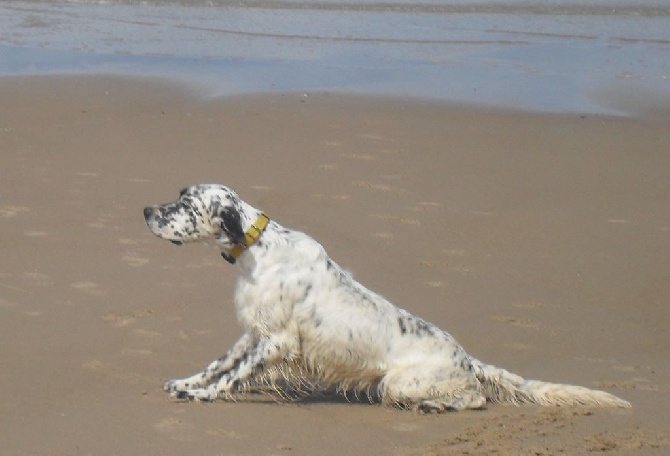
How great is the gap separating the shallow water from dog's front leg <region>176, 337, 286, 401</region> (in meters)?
9.28

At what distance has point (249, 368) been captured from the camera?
6.14 meters

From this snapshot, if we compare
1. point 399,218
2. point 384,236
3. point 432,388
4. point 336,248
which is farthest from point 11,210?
point 432,388

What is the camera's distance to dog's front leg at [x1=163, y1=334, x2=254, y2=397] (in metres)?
6.16

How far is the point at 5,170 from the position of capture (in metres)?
10.5

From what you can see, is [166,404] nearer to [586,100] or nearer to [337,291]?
[337,291]

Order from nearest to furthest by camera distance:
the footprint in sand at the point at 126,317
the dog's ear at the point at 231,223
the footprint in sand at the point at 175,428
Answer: the footprint in sand at the point at 175,428, the dog's ear at the point at 231,223, the footprint in sand at the point at 126,317

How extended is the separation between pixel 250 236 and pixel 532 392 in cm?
177

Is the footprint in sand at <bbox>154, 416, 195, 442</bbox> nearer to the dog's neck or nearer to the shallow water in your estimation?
the dog's neck

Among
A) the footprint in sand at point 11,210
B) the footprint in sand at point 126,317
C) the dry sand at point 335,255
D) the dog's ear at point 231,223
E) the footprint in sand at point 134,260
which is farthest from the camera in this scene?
the footprint in sand at point 11,210

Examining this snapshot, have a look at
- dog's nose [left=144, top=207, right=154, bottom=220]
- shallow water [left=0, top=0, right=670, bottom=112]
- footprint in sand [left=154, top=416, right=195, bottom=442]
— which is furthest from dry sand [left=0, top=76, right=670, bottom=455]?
shallow water [left=0, top=0, right=670, bottom=112]

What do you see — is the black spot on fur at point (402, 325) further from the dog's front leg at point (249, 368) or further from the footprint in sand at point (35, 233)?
the footprint in sand at point (35, 233)

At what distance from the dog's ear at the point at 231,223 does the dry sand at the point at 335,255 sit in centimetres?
92

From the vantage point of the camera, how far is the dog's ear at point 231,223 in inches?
238

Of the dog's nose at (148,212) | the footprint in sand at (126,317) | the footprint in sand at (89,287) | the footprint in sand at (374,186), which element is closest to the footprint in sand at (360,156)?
the footprint in sand at (374,186)
